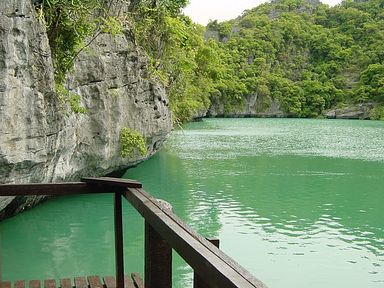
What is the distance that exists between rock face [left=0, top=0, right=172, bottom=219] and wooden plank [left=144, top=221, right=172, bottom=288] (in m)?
5.33

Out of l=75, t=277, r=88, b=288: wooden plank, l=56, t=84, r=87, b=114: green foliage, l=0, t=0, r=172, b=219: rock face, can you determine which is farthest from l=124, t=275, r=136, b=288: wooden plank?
l=56, t=84, r=87, b=114: green foliage

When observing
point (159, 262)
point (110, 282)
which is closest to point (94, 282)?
point (110, 282)

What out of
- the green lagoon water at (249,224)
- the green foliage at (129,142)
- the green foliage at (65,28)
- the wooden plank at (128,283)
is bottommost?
the green lagoon water at (249,224)

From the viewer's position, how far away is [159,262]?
2416mm

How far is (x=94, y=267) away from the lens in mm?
8148

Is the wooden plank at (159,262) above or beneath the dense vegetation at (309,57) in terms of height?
beneath

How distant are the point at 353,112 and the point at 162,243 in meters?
75.4

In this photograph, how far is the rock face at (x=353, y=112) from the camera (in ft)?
238

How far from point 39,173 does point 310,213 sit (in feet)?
22.4

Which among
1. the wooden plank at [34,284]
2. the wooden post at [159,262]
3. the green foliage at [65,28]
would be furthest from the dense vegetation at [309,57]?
the wooden post at [159,262]

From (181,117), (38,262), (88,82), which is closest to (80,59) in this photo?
(88,82)

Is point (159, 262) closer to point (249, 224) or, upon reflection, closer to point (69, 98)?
point (69, 98)

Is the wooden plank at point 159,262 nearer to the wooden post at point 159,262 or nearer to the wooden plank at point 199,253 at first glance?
the wooden post at point 159,262

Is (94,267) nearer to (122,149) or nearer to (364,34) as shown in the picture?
(122,149)
